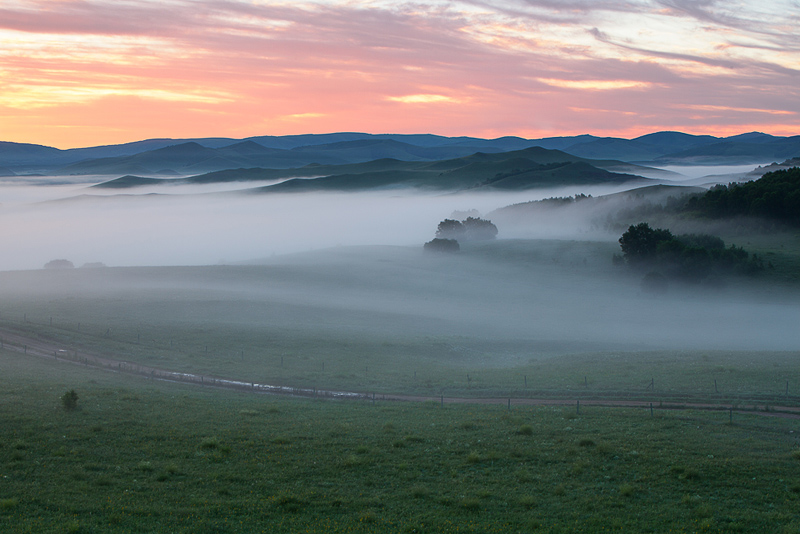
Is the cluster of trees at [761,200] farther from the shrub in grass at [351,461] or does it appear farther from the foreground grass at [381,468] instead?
A: the shrub in grass at [351,461]

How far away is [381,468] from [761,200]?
121792 mm

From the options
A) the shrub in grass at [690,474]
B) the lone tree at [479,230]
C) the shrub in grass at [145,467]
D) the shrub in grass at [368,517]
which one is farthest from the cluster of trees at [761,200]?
the shrub in grass at [145,467]

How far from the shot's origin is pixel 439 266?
113 metres

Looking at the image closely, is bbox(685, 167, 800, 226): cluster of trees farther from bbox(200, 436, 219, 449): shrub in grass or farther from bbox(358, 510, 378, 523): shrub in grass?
bbox(358, 510, 378, 523): shrub in grass

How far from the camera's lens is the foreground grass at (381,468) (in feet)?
64.4

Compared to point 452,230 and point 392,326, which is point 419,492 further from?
point 452,230

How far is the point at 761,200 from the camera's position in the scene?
400 ft

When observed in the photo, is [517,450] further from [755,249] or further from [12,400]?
[755,249]

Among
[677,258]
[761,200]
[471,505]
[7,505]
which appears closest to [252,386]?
[7,505]

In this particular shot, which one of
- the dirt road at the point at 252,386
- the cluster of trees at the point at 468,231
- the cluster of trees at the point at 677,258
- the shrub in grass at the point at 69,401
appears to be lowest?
the dirt road at the point at 252,386

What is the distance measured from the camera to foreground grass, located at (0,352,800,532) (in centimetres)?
1962

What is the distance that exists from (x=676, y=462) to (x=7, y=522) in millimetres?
22921

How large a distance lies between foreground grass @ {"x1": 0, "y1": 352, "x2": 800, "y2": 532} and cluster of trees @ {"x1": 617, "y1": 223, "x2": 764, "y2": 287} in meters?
68.0

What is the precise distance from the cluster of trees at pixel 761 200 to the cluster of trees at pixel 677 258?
77.3ft
